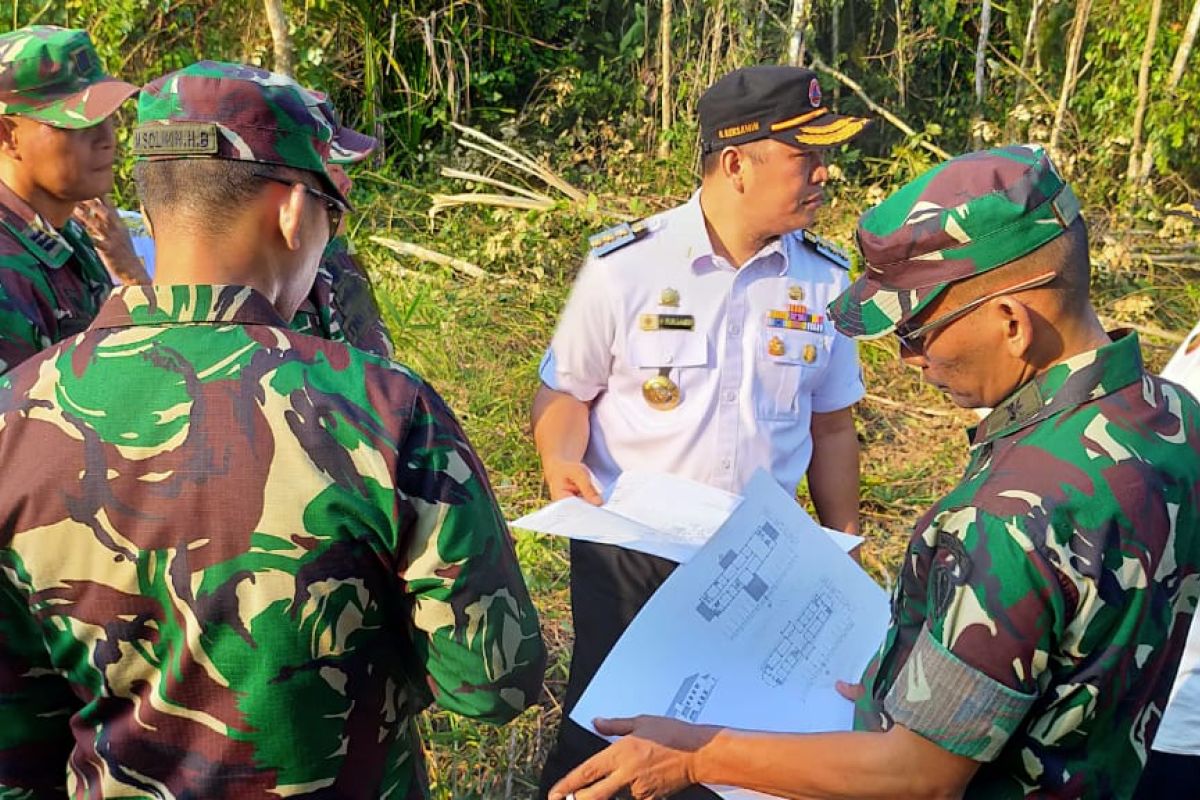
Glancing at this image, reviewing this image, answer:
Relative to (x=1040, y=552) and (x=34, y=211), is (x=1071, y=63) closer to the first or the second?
(x=34, y=211)

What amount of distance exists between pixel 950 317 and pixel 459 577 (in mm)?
682

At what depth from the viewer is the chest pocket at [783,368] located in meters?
2.50

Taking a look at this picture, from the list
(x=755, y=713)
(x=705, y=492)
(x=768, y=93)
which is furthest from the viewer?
(x=768, y=93)

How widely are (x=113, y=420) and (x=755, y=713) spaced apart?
96 centimetres

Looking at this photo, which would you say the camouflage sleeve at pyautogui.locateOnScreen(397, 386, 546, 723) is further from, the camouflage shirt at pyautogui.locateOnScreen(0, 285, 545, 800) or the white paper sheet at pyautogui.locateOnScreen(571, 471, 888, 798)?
the white paper sheet at pyautogui.locateOnScreen(571, 471, 888, 798)

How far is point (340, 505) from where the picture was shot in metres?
1.19

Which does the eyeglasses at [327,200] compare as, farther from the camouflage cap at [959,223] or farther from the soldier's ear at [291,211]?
the camouflage cap at [959,223]

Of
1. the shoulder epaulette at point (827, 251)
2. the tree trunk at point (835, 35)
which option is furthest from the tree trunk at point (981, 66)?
the shoulder epaulette at point (827, 251)

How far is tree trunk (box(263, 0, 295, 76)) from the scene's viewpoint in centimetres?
692

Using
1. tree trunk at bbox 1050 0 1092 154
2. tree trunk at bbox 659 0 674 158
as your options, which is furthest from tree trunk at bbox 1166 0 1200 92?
tree trunk at bbox 659 0 674 158

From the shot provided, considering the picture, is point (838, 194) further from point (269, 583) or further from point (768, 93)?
point (269, 583)

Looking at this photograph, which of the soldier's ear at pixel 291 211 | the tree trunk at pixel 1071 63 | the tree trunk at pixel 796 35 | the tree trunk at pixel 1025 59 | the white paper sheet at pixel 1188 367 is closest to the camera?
the soldier's ear at pixel 291 211

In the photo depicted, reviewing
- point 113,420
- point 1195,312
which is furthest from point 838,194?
point 113,420

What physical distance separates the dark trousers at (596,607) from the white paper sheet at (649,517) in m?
0.18
